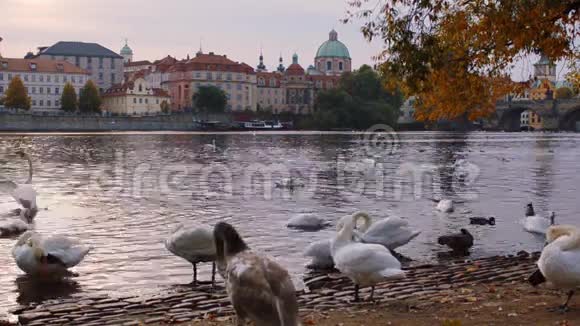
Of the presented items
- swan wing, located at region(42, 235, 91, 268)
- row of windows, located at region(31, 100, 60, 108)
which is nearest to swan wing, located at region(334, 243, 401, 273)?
swan wing, located at region(42, 235, 91, 268)

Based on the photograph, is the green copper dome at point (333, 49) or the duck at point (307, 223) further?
the green copper dome at point (333, 49)

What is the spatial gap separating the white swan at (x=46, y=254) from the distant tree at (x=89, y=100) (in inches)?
4549

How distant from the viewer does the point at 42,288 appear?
9.54 meters

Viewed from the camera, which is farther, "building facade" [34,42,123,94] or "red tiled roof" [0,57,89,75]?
"building facade" [34,42,123,94]

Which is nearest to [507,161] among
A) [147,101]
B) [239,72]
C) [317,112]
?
[317,112]

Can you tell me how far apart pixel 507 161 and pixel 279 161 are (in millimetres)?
13061

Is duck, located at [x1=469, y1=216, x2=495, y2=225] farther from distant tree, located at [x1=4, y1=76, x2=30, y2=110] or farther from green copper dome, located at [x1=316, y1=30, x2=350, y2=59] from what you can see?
green copper dome, located at [x1=316, y1=30, x2=350, y2=59]

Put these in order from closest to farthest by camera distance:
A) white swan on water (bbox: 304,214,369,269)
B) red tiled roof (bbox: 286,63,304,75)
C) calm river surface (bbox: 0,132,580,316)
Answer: white swan on water (bbox: 304,214,369,269) → calm river surface (bbox: 0,132,580,316) → red tiled roof (bbox: 286,63,304,75)

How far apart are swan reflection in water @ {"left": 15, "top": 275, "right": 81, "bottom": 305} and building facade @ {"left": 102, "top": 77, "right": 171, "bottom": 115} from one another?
12823 centimetres

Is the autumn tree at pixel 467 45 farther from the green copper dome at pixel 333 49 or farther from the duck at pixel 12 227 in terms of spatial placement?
the green copper dome at pixel 333 49

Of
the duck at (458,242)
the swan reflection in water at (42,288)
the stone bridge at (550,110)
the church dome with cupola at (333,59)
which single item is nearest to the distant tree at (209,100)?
the stone bridge at (550,110)

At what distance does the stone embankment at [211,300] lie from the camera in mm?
8023

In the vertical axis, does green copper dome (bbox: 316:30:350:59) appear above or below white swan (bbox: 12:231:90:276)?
above

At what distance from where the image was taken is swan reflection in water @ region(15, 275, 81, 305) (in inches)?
358
